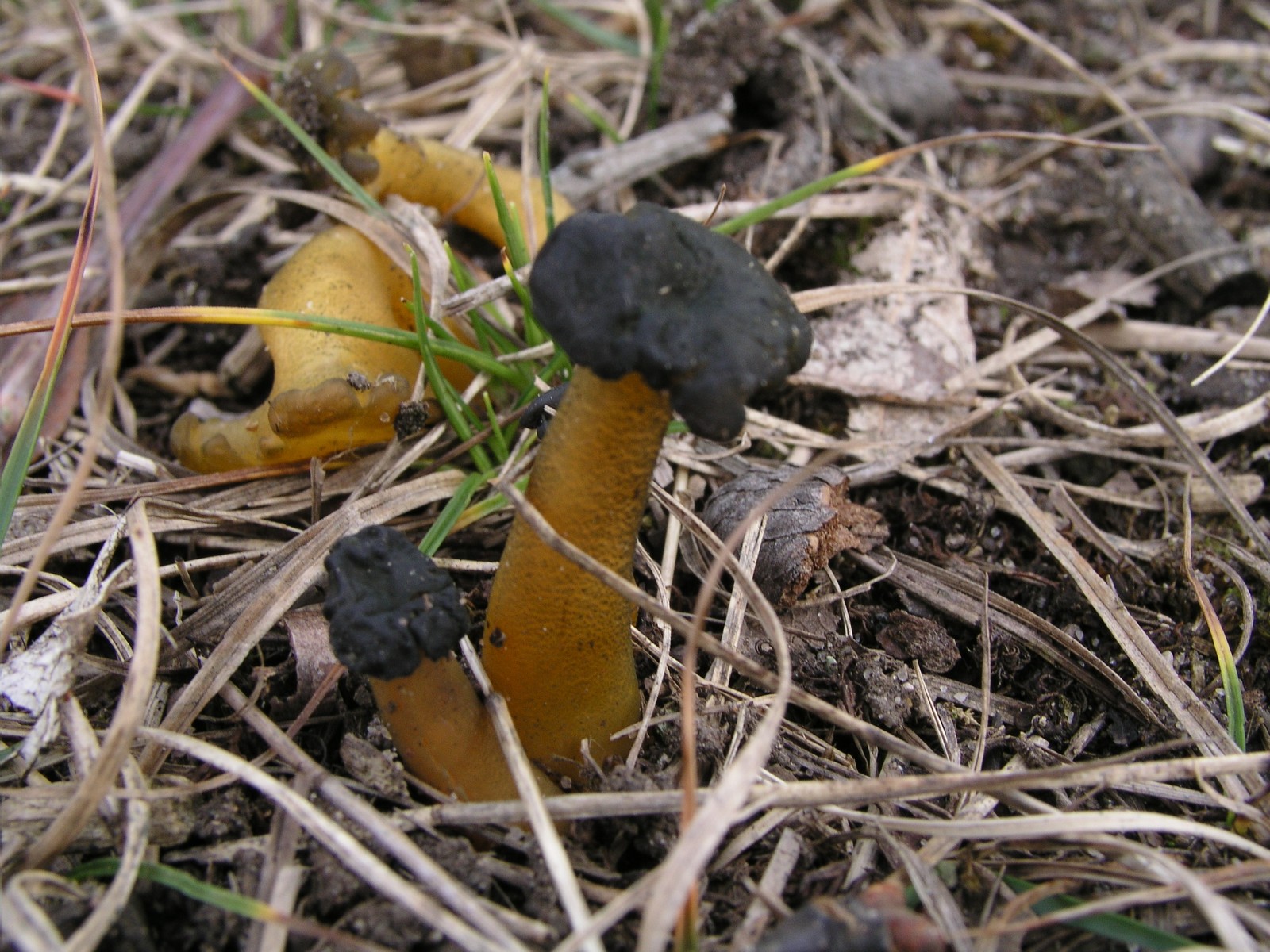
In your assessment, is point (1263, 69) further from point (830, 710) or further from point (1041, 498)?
point (830, 710)

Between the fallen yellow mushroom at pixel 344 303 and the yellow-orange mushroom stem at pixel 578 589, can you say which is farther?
the fallen yellow mushroom at pixel 344 303

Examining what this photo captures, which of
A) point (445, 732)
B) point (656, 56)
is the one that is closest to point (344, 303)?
point (445, 732)

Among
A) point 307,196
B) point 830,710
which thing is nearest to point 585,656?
point 830,710

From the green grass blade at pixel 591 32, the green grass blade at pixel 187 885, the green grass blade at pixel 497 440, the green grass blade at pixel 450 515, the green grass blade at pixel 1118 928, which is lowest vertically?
the green grass blade at pixel 1118 928

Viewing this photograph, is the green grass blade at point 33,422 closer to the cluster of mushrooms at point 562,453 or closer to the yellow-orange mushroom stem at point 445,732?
the cluster of mushrooms at point 562,453

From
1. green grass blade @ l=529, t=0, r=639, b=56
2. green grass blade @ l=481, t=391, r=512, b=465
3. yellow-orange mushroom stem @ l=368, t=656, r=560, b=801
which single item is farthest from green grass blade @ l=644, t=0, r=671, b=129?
yellow-orange mushroom stem @ l=368, t=656, r=560, b=801

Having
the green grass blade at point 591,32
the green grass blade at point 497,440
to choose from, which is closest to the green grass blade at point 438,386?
the green grass blade at point 497,440

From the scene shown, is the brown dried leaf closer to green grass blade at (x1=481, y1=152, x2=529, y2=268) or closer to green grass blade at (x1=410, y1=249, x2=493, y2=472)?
green grass blade at (x1=410, y1=249, x2=493, y2=472)
